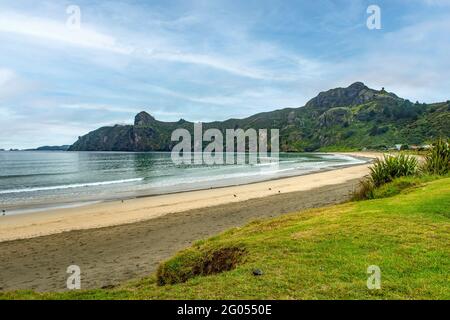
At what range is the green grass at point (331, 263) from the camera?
6199 mm

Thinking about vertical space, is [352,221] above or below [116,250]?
above

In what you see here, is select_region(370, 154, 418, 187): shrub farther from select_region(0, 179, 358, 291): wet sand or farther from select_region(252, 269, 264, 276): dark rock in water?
select_region(252, 269, 264, 276): dark rock in water

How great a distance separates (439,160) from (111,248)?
2015cm

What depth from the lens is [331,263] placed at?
7.40 meters

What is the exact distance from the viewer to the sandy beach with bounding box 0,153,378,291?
12.2 metres

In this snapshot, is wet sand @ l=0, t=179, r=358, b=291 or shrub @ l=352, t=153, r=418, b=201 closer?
wet sand @ l=0, t=179, r=358, b=291

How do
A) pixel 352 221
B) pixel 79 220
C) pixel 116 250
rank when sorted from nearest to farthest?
pixel 352 221
pixel 116 250
pixel 79 220

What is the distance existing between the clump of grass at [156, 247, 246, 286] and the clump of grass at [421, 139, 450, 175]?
17904mm

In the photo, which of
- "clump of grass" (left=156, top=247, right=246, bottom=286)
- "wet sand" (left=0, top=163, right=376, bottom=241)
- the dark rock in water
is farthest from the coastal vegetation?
the dark rock in water

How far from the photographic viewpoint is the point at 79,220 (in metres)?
22.1

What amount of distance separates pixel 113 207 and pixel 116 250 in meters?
12.8

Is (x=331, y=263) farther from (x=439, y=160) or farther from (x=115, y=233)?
(x=439, y=160)
